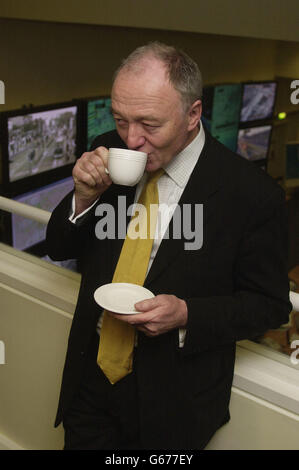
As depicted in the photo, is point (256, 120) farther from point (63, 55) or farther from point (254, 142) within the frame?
point (63, 55)

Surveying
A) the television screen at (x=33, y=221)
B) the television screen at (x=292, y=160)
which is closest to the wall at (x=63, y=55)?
the television screen at (x=33, y=221)

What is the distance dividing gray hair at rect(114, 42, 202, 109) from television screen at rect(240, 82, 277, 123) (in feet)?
14.7

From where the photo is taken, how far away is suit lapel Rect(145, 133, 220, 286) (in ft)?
3.98

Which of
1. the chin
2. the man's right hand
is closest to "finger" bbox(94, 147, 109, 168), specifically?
the man's right hand

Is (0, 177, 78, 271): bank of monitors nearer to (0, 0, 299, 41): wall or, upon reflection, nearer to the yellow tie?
(0, 0, 299, 41): wall

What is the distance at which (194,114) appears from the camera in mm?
1188

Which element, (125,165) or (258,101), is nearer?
(125,165)

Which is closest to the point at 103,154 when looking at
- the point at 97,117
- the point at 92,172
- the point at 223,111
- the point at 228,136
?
the point at 92,172

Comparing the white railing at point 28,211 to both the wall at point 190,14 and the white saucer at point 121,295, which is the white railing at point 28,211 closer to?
the white saucer at point 121,295

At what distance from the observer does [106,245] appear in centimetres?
132

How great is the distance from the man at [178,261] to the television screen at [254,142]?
4.35 metres

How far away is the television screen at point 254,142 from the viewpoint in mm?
5551

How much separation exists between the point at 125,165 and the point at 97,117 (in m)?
2.83

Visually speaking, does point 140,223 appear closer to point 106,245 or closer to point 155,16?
point 106,245
